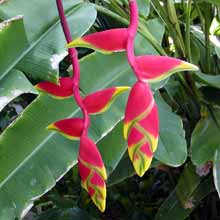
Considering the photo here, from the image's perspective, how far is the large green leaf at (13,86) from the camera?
0.65 m

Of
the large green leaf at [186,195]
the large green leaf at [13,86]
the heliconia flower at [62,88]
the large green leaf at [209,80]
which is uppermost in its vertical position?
the heliconia flower at [62,88]

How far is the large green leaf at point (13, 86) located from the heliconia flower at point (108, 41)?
160mm

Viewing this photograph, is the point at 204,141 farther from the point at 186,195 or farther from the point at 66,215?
the point at 66,215

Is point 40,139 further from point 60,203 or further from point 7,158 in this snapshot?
point 60,203

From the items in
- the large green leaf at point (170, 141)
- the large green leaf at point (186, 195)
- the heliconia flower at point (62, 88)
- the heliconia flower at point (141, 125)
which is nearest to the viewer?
the heliconia flower at point (141, 125)

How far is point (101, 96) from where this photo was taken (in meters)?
0.50

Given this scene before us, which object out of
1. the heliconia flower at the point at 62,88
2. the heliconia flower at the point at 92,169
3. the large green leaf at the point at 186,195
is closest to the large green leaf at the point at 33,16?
the heliconia flower at the point at 62,88

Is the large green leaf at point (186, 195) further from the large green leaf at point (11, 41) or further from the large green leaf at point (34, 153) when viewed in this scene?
the large green leaf at point (11, 41)

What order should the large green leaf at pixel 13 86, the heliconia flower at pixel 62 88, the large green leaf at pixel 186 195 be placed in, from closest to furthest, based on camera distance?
the heliconia flower at pixel 62 88 < the large green leaf at pixel 13 86 < the large green leaf at pixel 186 195

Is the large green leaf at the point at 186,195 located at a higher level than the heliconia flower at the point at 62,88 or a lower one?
lower

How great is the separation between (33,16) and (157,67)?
33 cm

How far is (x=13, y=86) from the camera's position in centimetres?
67

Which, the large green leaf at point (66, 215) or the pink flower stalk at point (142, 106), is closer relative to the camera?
the pink flower stalk at point (142, 106)

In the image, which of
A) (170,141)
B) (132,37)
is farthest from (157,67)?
(170,141)
